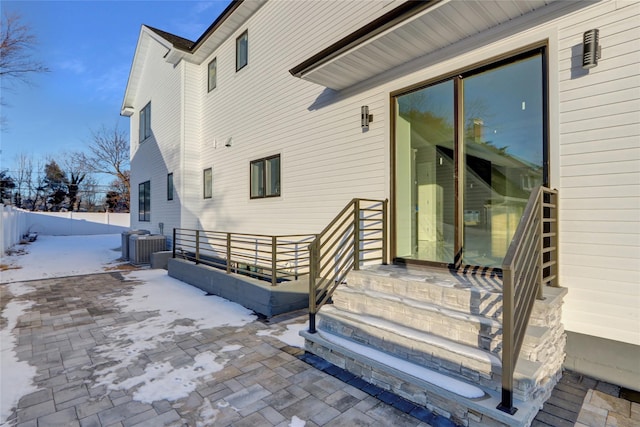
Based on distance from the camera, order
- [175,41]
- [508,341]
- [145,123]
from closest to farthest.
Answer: [508,341] → [175,41] → [145,123]

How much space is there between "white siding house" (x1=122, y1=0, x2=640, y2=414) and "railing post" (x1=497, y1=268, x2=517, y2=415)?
149 cm

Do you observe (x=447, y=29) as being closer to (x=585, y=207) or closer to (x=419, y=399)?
(x=585, y=207)

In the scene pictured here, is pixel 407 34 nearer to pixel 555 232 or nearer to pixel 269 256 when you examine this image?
pixel 555 232

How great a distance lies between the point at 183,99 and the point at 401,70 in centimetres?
728

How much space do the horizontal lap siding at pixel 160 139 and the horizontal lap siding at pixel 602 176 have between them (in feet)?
30.0

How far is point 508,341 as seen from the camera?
1927 millimetres

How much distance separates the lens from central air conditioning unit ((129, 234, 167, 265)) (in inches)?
377

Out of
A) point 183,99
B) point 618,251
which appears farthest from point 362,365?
point 183,99

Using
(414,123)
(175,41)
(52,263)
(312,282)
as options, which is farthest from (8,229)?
(414,123)

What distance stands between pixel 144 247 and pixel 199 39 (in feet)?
20.2

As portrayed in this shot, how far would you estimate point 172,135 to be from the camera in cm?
996

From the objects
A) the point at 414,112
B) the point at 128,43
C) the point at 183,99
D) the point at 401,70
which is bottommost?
the point at 414,112

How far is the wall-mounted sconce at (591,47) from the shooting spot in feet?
9.11

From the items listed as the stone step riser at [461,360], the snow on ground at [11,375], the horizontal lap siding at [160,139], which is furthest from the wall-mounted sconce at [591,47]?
the horizontal lap siding at [160,139]
